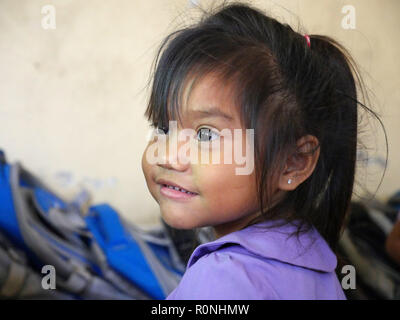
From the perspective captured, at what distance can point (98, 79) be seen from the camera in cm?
197

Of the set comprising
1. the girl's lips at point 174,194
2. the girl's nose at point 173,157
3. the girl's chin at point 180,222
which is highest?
the girl's nose at point 173,157

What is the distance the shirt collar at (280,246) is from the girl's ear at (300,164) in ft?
0.21

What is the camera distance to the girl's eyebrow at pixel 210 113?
681mm

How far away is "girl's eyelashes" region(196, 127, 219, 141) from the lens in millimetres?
686

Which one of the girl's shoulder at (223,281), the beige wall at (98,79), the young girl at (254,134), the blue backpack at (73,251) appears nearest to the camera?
the girl's shoulder at (223,281)

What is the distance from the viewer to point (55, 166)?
195cm

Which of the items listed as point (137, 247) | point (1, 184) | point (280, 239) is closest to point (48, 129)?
point (1, 184)

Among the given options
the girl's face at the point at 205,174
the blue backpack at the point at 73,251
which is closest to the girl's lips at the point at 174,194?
the girl's face at the point at 205,174

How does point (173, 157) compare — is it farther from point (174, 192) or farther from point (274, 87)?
point (274, 87)

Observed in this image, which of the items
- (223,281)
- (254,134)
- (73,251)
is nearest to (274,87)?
(254,134)

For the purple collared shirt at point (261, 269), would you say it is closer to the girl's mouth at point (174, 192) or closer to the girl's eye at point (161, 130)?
the girl's mouth at point (174, 192)

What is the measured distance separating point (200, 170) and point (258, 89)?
0.45ft

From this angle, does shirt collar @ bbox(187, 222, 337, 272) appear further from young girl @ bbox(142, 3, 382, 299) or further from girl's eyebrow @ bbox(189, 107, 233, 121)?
girl's eyebrow @ bbox(189, 107, 233, 121)

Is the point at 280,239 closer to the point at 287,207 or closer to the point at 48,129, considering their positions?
the point at 287,207
